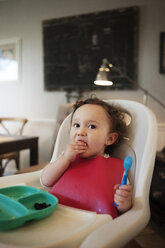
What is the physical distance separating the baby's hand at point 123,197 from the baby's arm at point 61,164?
0.21 meters

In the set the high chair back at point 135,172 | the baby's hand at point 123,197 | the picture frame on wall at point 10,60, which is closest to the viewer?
the high chair back at point 135,172

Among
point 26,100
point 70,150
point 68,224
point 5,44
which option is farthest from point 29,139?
point 5,44

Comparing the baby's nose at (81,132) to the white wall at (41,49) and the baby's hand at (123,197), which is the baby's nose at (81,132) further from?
the white wall at (41,49)

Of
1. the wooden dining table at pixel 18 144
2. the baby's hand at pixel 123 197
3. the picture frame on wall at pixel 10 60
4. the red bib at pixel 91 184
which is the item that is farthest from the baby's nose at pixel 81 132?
the picture frame on wall at pixel 10 60

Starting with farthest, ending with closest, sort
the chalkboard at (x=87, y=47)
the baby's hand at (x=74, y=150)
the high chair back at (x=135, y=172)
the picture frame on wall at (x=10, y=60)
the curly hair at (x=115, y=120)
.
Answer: the picture frame on wall at (x=10, y=60) → the chalkboard at (x=87, y=47) → the curly hair at (x=115, y=120) → the baby's hand at (x=74, y=150) → the high chair back at (x=135, y=172)

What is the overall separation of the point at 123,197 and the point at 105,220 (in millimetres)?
92

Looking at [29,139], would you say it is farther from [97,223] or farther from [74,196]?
[97,223]

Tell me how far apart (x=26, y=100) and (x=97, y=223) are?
3286 mm

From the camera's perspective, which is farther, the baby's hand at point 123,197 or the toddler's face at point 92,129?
the toddler's face at point 92,129

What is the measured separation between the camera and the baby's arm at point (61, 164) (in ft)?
3.08

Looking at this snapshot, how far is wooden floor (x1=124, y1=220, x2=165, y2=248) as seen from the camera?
177cm

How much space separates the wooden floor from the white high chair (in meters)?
1.00

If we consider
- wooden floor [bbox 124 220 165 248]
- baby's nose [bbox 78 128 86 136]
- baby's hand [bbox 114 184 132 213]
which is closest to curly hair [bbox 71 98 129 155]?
baby's nose [bbox 78 128 86 136]

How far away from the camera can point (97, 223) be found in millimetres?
728
